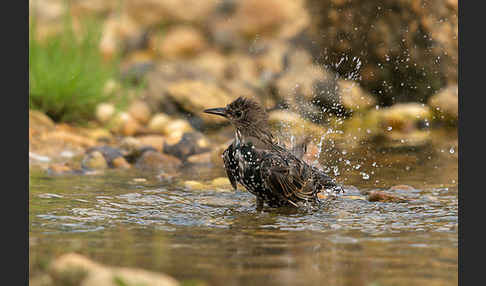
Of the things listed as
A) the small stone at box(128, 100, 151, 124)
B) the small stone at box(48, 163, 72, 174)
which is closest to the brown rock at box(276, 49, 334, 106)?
the small stone at box(128, 100, 151, 124)

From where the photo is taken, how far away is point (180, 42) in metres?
16.3

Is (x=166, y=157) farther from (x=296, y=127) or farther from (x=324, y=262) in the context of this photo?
(x=324, y=262)

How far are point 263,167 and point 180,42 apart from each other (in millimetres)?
10292

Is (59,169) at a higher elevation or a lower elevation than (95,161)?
lower

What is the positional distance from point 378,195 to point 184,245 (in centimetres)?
268

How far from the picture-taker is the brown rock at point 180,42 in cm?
1605

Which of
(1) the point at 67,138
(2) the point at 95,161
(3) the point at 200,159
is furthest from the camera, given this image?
(1) the point at 67,138

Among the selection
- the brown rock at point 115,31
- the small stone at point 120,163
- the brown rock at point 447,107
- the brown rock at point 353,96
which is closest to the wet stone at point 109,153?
the small stone at point 120,163

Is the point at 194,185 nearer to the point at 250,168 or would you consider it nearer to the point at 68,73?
the point at 250,168

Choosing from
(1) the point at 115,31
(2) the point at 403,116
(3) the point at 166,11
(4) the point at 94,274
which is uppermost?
(3) the point at 166,11

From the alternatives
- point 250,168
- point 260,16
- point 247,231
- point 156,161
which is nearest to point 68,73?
Answer: point 156,161

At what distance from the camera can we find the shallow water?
14.2ft

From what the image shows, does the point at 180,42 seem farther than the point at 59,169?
Yes

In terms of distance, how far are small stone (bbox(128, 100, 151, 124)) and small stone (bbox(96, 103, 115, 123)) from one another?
100 cm
